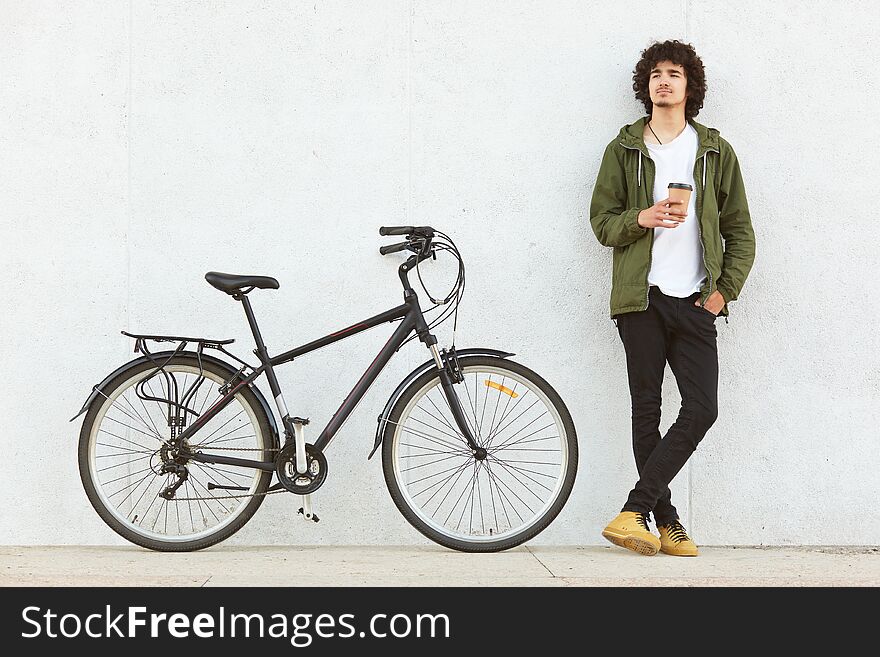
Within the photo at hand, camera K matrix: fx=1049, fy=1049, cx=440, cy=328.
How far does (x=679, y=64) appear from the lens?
4305 mm

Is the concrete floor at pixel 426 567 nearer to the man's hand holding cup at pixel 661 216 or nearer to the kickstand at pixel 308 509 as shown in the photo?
the kickstand at pixel 308 509

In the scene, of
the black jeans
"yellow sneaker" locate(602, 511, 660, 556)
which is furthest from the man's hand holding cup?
"yellow sneaker" locate(602, 511, 660, 556)

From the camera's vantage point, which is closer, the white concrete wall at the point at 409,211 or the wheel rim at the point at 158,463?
the wheel rim at the point at 158,463

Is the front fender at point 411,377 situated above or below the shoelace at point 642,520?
above

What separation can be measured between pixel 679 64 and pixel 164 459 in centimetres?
262

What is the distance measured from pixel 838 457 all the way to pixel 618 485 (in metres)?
0.98

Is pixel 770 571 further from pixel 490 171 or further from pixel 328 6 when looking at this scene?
pixel 328 6

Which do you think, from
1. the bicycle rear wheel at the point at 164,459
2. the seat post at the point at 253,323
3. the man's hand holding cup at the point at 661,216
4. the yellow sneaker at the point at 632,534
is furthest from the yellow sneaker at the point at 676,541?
the seat post at the point at 253,323

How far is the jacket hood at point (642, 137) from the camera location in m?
4.28

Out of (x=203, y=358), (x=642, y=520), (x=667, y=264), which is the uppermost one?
(x=667, y=264)

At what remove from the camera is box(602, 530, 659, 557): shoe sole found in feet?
13.6

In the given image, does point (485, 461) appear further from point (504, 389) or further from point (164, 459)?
point (164, 459)

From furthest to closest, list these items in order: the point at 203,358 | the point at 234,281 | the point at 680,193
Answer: the point at 203,358
the point at 234,281
the point at 680,193

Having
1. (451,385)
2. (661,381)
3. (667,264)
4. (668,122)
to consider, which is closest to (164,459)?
(451,385)
